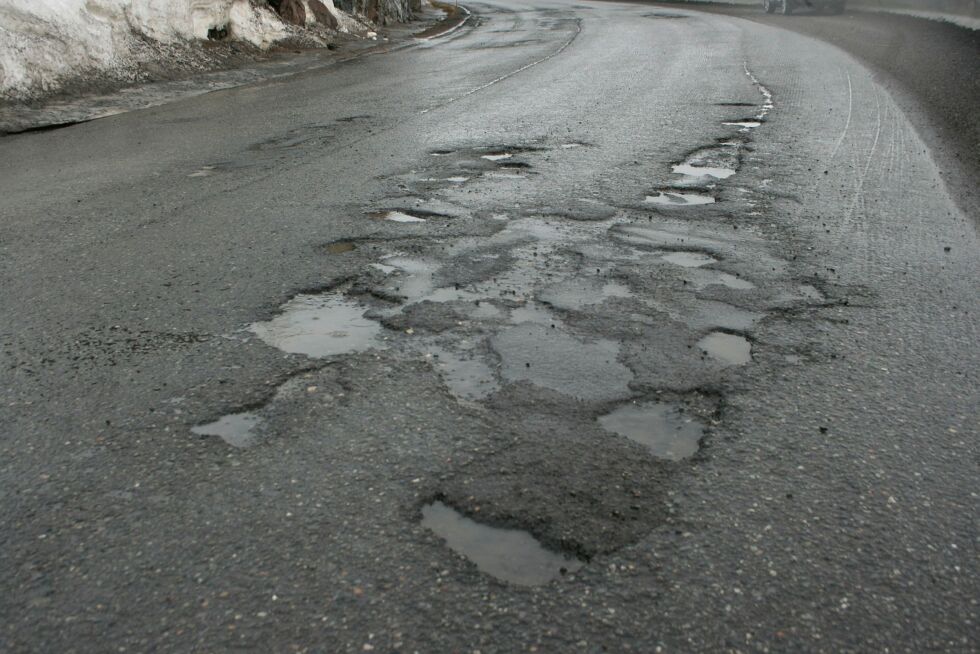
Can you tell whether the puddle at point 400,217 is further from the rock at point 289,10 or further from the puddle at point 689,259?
the rock at point 289,10

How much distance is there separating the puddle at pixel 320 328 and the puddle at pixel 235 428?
568mm

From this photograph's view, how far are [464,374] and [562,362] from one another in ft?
1.38

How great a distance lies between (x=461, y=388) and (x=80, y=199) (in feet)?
13.8

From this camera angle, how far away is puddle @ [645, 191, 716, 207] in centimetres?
599

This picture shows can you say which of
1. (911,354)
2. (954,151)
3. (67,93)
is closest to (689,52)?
(954,151)

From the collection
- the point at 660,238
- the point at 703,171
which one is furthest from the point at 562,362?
the point at 703,171

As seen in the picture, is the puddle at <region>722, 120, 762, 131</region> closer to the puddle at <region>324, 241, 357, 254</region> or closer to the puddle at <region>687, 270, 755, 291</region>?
the puddle at <region>687, 270, 755, 291</region>

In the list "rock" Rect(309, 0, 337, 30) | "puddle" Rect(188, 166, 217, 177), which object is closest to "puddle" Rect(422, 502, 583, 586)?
"puddle" Rect(188, 166, 217, 177)

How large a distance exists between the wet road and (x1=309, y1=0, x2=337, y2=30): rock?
13518mm

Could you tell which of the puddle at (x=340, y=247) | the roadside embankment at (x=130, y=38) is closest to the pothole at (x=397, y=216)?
the puddle at (x=340, y=247)

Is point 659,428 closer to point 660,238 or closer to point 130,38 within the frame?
point 660,238

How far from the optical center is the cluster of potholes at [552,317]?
3061mm

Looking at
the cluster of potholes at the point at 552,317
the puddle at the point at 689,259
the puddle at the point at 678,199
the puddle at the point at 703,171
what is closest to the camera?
the cluster of potholes at the point at 552,317

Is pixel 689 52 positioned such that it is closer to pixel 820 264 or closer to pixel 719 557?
pixel 820 264
